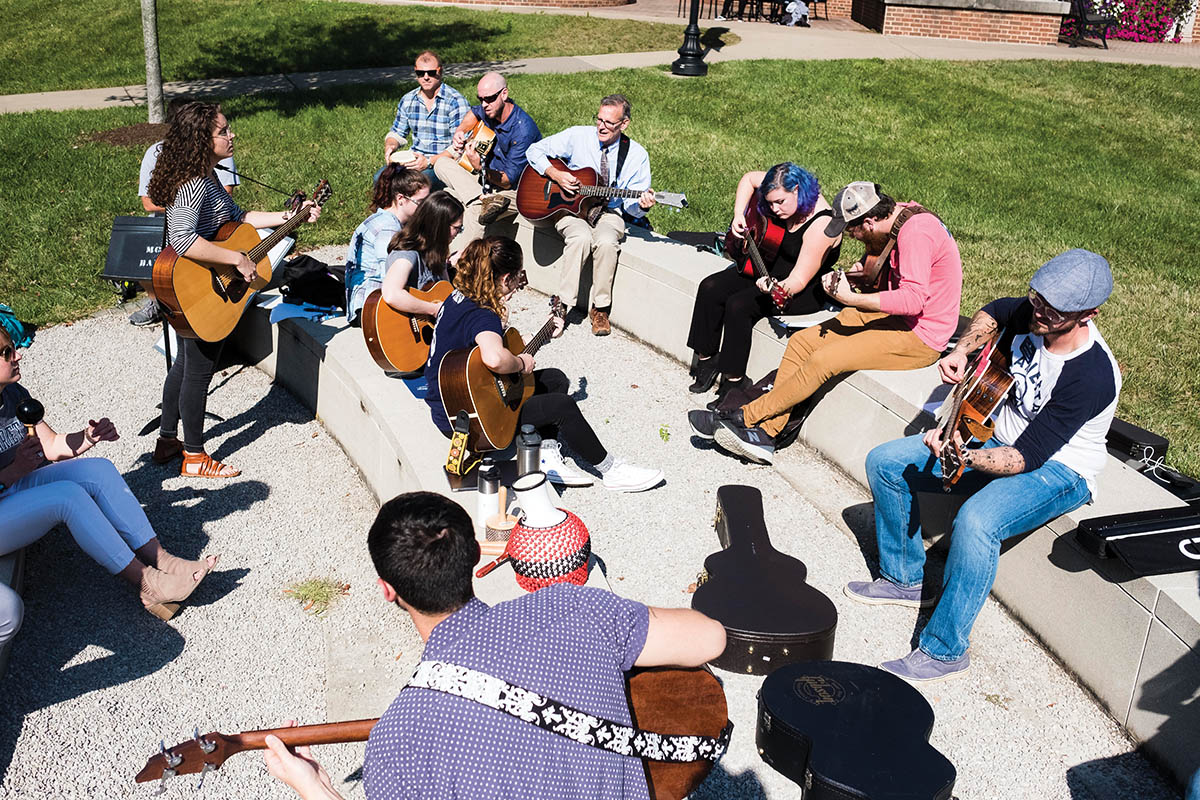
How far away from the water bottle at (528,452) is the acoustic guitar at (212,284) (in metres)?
1.95

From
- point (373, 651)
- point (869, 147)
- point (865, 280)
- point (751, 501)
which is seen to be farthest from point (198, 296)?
point (869, 147)

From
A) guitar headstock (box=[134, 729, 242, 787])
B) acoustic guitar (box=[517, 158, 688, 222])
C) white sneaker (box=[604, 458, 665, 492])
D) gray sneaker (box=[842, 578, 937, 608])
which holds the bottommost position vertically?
gray sneaker (box=[842, 578, 937, 608])

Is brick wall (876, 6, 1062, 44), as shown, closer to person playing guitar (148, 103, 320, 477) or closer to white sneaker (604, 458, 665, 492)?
white sneaker (604, 458, 665, 492)

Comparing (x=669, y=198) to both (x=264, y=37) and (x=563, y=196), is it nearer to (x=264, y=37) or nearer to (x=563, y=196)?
(x=563, y=196)

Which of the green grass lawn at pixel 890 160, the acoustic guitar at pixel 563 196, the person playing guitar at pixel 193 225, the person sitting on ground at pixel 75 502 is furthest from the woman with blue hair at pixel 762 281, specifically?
the person sitting on ground at pixel 75 502

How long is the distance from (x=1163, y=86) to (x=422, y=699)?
1519 centimetres

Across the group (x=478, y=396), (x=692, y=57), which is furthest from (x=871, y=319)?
(x=692, y=57)

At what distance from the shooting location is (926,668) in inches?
173

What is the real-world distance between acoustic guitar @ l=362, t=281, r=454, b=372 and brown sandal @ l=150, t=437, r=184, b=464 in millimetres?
1274

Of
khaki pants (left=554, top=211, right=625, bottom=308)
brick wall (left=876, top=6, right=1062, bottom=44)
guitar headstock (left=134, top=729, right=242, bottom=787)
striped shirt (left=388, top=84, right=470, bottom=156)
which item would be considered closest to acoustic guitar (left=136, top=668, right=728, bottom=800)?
guitar headstock (left=134, top=729, right=242, bottom=787)

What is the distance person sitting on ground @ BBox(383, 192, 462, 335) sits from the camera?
572 centimetres

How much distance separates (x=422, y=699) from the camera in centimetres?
225

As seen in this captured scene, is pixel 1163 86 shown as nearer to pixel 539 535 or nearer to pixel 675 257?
pixel 675 257

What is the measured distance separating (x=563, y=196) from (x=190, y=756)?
5717 mm
